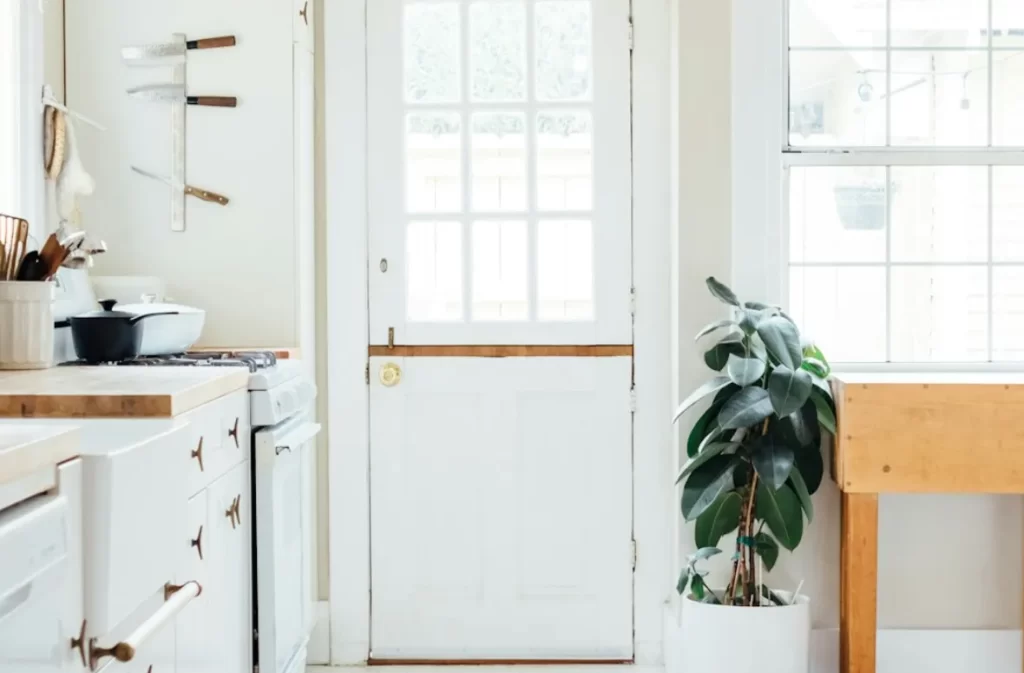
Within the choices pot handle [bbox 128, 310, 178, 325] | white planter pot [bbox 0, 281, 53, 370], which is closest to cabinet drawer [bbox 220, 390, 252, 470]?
pot handle [bbox 128, 310, 178, 325]

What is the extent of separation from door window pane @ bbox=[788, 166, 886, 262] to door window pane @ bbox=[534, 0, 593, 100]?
0.71 meters

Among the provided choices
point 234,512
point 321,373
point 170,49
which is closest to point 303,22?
point 170,49

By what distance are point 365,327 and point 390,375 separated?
17 centimetres

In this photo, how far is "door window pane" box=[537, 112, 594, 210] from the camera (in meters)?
3.21

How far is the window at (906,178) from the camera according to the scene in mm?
3107

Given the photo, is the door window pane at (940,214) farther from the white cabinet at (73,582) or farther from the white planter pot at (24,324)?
the white cabinet at (73,582)

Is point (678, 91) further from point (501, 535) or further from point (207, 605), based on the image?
point (207, 605)

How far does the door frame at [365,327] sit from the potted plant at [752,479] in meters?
0.32

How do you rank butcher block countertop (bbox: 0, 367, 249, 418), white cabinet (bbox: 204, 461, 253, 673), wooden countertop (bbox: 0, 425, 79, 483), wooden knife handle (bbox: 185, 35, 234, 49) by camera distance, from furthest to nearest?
wooden knife handle (bbox: 185, 35, 234, 49) → white cabinet (bbox: 204, 461, 253, 673) → butcher block countertop (bbox: 0, 367, 249, 418) → wooden countertop (bbox: 0, 425, 79, 483)

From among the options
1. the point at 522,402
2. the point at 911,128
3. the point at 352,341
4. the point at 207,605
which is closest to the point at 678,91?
the point at 911,128

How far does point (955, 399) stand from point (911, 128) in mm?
889

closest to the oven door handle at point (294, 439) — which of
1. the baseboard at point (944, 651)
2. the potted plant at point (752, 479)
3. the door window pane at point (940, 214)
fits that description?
the potted plant at point (752, 479)

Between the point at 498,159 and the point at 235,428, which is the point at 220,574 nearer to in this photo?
the point at 235,428

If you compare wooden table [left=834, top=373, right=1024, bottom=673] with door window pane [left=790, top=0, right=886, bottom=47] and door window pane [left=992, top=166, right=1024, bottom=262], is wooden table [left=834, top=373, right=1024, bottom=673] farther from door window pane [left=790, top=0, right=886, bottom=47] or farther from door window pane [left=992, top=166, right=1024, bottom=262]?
door window pane [left=790, top=0, right=886, bottom=47]
